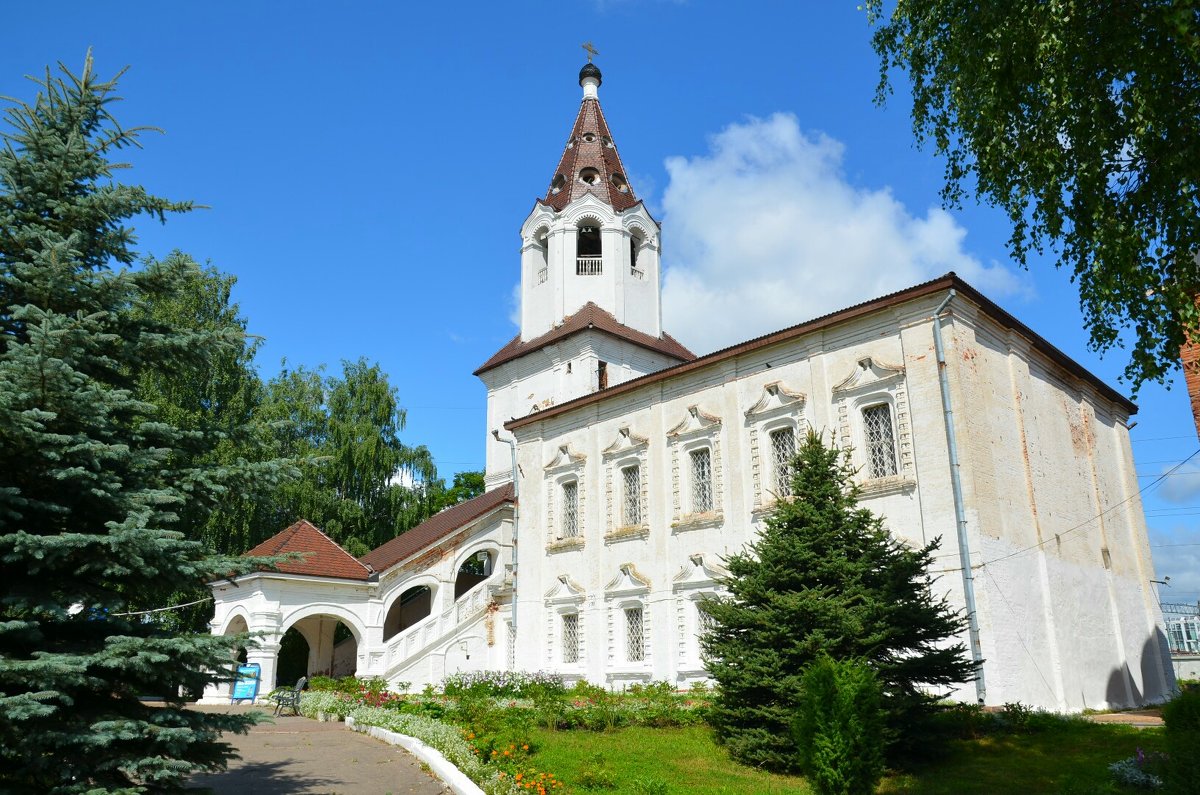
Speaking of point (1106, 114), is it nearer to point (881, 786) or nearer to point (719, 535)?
point (881, 786)

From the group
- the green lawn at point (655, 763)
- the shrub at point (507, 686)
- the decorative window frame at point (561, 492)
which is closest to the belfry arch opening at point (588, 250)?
the decorative window frame at point (561, 492)

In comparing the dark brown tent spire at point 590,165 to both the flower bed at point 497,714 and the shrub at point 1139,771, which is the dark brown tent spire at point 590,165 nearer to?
the flower bed at point 497,714

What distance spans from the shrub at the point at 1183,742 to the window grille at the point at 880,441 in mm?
8912

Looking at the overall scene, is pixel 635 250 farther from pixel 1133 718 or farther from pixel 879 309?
pixel 1133 718

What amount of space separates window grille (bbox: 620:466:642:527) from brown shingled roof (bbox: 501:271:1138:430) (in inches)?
84.3

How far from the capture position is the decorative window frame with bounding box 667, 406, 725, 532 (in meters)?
21.5

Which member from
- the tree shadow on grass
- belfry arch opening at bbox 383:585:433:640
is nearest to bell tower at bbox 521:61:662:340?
belfry arch opening at bbox 383:585:433:640

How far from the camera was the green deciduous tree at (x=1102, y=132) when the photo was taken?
8.89 m

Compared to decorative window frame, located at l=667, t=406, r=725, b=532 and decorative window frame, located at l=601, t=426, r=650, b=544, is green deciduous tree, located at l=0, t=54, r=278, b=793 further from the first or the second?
decorative window frame, located at l=601, t=426, r=650, b=544

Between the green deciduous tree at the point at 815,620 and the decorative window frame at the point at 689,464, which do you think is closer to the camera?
the green deciduous tree at the point at 815,620

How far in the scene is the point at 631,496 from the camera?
23906mm

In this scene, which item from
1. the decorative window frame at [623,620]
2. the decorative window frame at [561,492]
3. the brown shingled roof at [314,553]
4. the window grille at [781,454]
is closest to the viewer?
the window grille at [781,454]

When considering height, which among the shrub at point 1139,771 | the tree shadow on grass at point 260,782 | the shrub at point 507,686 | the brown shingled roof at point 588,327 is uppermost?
the brown shingled roof at point 588,327

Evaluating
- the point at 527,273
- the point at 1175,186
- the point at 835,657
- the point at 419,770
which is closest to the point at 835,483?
the point at 835,657
